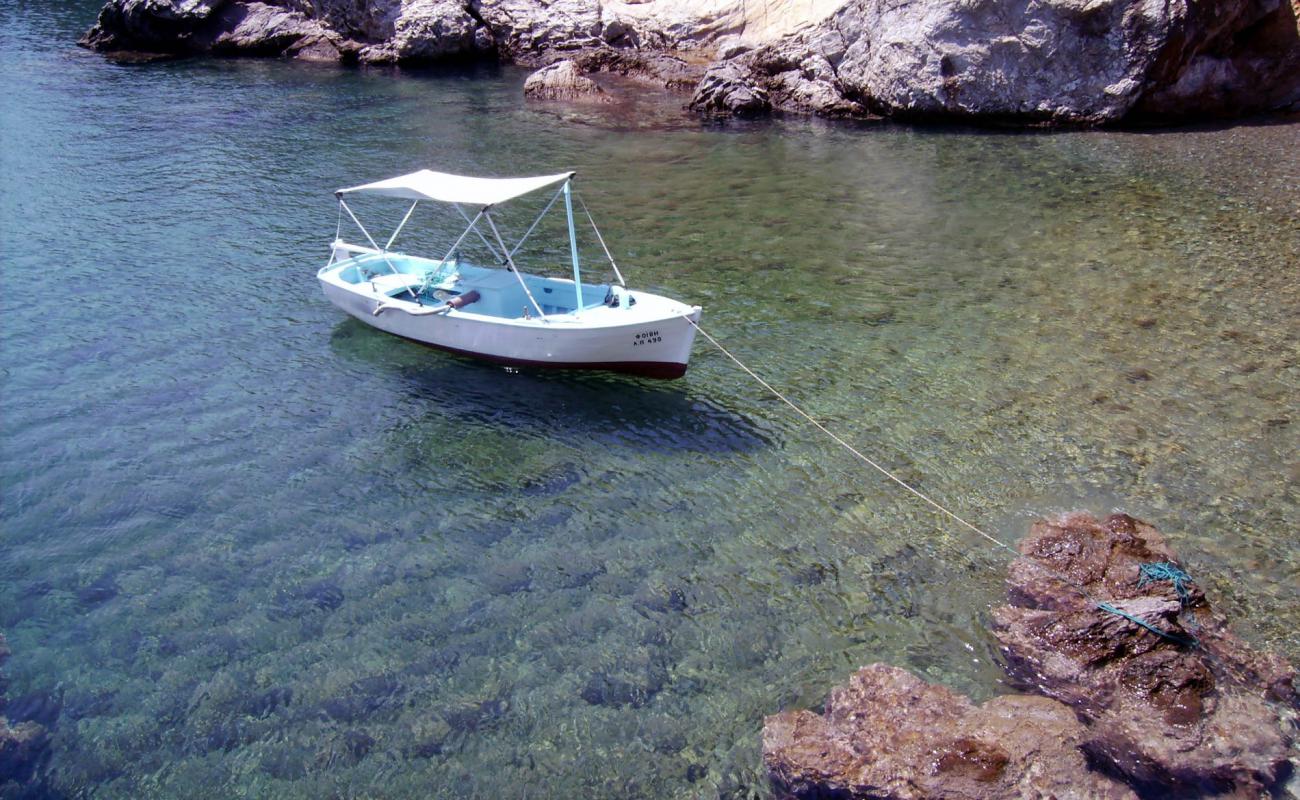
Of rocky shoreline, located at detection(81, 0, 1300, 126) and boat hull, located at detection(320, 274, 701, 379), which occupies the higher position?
rocky shoreline, located at detection(81, 0, 1300, 126)

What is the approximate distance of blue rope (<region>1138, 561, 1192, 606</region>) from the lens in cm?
1087

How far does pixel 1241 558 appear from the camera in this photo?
12.3 meters

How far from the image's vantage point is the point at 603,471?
48.1 feet

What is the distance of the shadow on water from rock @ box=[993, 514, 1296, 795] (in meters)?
5.23

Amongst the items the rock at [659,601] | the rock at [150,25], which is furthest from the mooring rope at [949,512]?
the rock at [150,25]

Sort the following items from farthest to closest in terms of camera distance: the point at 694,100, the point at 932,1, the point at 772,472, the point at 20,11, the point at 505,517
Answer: the point at 20,11
the point at 694,100
the point at 932,1
the point at 772,472
the point at 505,517

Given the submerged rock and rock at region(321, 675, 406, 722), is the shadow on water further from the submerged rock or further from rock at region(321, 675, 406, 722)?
the submerged rock

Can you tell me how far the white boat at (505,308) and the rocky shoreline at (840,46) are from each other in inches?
813

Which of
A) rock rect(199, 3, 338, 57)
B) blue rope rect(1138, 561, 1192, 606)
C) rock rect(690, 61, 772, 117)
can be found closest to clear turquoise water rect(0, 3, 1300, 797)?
blue rope rect(1138, 561, 1192, 606)

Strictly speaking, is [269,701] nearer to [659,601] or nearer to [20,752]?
[20,752]

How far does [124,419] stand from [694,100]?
26.7 meters

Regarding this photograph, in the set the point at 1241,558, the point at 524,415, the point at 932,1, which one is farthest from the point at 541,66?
the point at 1241,558

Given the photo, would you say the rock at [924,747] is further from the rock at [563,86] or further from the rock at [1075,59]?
the rock at [563,86]

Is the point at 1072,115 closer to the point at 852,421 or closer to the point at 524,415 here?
the point at 852,421
